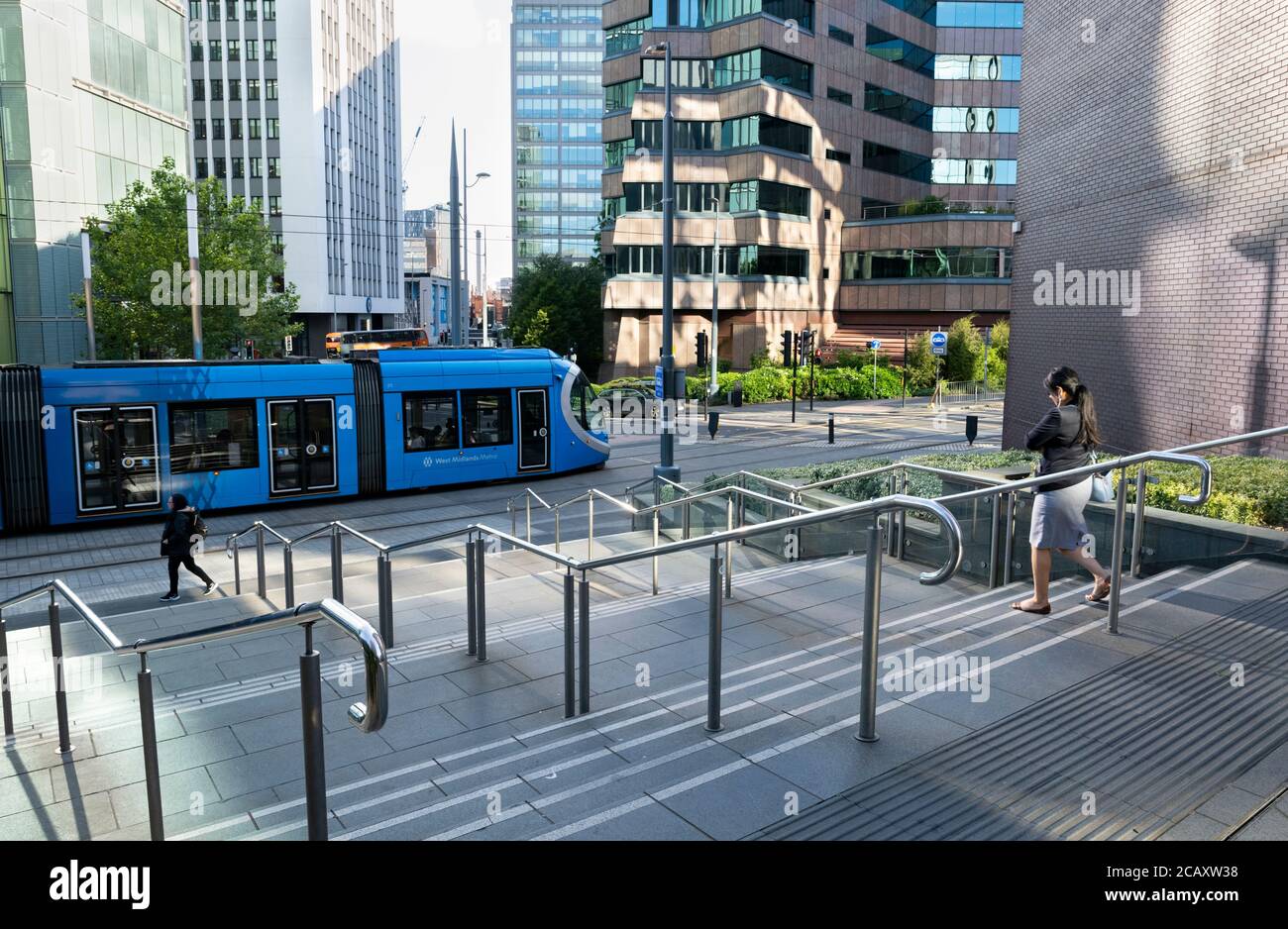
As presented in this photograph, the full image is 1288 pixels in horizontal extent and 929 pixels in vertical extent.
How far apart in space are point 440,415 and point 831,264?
145ft

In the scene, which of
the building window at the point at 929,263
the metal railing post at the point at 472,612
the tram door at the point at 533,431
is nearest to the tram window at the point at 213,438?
the tram door at the point at 533,431

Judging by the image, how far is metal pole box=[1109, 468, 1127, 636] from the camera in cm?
620

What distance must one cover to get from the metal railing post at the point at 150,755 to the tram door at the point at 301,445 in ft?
47.0

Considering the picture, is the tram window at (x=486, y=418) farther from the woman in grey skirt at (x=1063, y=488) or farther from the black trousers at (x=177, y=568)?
the woman in grey skirt at (x=1063, y=488)

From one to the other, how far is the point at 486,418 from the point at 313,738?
17706 mm

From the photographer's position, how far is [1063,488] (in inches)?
271

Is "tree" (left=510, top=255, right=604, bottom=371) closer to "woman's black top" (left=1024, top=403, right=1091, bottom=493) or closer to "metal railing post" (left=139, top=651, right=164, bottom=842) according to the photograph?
"woman's black top" (left=1024, top=403, right=1091, bottom=493)

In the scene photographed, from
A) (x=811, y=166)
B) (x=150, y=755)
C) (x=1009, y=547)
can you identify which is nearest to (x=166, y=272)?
(x=1009, y=547)

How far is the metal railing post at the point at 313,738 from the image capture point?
3.94 metres

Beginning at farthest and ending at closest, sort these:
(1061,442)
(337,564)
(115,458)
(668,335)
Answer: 1. (668,335)
2. (115,458)
3. (337,564)
4. (1061,442)

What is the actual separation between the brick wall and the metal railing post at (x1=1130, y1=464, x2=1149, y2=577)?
513cm

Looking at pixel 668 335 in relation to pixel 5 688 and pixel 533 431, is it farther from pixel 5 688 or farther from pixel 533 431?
pixel 5 688
